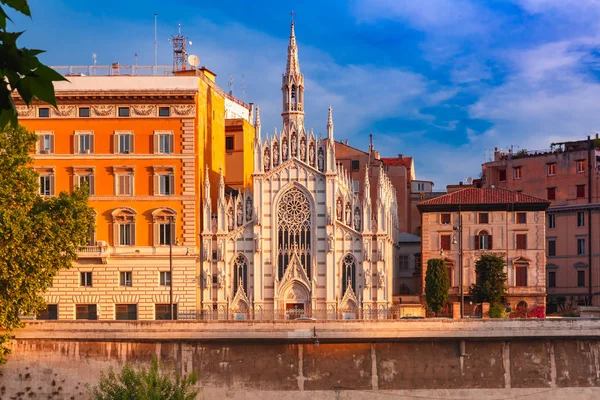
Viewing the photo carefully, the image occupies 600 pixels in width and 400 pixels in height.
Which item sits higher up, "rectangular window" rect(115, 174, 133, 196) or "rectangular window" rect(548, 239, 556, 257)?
"rectangular window" rect(115, 174, 133, 196)

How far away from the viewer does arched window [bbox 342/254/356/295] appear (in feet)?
222

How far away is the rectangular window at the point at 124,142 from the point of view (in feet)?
222

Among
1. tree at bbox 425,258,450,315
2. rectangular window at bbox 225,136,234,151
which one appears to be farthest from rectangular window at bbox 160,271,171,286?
rectangular window at bbox 225,136,234,151

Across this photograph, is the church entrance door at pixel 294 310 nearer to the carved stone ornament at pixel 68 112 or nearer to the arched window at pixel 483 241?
the arched window at pixel 483 241

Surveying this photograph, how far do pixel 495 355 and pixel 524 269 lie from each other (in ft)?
63.5

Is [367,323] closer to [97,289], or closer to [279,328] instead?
[279,328]

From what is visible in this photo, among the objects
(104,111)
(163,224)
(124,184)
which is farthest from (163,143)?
(163,224)

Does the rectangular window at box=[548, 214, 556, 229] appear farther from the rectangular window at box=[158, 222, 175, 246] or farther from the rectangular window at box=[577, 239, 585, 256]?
the rectangular window at box=[158, 222, 175, 246]

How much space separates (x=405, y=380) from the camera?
55375 mm

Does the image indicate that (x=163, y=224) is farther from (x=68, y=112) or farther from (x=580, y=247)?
(x=580, y=247)

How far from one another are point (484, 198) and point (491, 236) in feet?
9.04

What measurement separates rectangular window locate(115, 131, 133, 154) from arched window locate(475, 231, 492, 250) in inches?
982

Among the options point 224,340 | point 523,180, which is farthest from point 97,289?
point 523,180

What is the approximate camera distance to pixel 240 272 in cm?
6856
